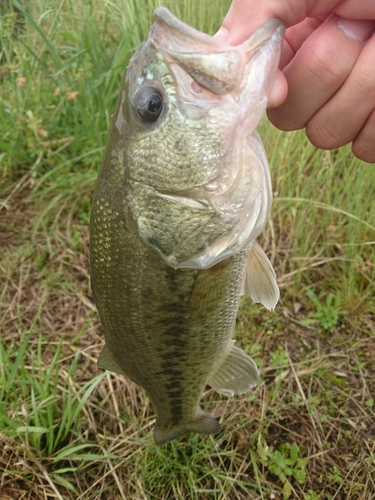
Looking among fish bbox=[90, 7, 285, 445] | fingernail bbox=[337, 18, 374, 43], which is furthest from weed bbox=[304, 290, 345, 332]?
fingernail bbox=[337, 18, 374, 43]

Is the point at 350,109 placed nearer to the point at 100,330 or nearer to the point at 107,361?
the point at 107,361

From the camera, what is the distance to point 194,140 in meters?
1.24

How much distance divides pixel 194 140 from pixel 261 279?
0.52m

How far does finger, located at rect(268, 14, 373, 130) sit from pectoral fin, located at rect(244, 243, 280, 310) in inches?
19.2

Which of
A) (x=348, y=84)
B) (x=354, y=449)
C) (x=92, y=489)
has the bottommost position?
(x=92, y=489)

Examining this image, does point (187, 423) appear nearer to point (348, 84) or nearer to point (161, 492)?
point (161, 492)

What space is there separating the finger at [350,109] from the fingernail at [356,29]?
3cm

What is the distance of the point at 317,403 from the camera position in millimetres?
2441

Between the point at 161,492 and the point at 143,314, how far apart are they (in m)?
1.19

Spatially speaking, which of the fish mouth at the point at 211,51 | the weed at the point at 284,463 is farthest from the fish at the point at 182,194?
the weed at the point at 284,463

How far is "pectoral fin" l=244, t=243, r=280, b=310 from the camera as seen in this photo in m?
1.48

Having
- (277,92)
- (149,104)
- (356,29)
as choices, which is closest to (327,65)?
(356,29)

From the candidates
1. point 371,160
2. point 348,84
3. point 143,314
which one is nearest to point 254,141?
point 348,84

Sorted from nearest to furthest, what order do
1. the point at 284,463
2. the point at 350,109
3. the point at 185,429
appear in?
the point at 350,109, the point at 185,429, the point at 284,463
